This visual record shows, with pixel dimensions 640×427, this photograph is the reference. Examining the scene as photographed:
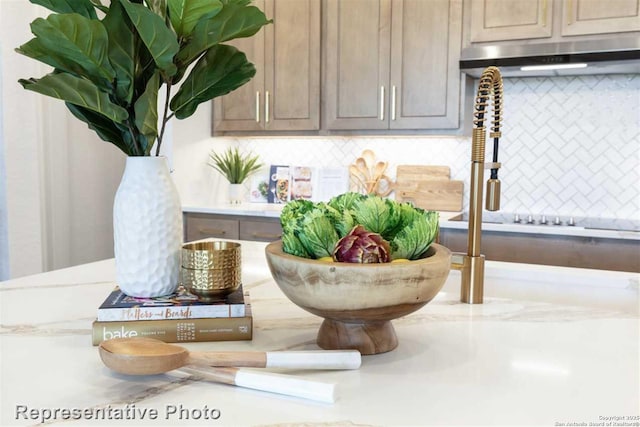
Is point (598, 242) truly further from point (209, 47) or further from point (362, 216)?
point (209, 47)

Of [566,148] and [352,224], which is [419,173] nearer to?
[566,148]

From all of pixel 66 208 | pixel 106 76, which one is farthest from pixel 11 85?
pixel 106 76

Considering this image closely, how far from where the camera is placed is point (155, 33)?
80 centimetres

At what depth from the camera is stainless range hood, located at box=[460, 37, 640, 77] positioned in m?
2.45

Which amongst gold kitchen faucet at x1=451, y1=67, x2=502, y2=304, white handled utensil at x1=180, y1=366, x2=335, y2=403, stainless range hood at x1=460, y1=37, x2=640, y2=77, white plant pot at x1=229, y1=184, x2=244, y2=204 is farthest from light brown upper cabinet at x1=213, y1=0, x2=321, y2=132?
white handled utensil at x1=180, y1=366, x2=335, y2=403

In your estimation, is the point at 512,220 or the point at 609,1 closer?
the point at 609,1

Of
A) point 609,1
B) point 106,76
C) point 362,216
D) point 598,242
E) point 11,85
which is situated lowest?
point 598,242

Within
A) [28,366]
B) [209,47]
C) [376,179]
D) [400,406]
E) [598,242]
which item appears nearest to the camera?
[400,406]

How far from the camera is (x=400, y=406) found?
0.64 meters

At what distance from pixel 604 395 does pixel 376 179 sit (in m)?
2.68

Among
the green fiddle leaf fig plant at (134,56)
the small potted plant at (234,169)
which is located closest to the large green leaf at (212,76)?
the green fiddle leaf fig plant at (134,56)

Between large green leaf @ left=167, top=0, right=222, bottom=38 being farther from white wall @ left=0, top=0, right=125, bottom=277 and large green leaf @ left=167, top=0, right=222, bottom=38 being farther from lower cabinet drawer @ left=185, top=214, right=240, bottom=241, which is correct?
white wall @ left=0, top=0, right=125, bottom=277

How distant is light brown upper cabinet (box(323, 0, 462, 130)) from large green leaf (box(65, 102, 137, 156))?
2223 millimetres

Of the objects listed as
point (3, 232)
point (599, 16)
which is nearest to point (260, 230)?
point (3, 232)
